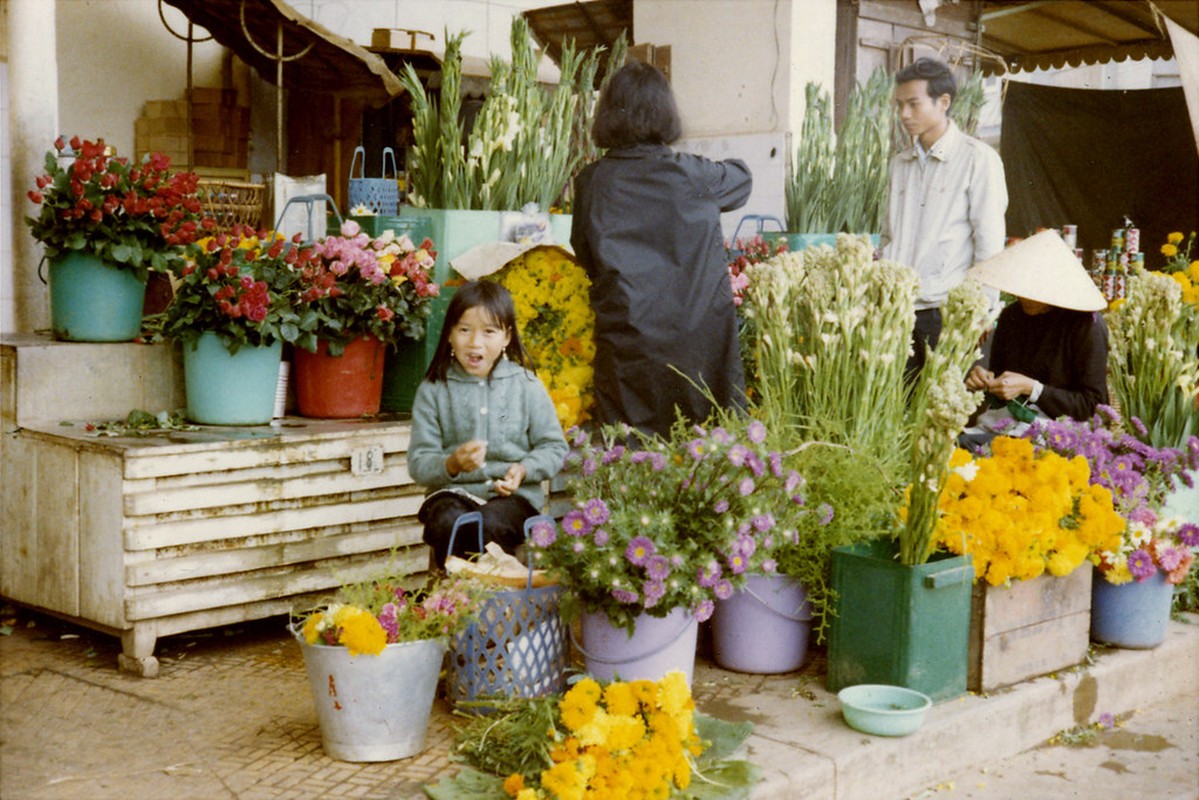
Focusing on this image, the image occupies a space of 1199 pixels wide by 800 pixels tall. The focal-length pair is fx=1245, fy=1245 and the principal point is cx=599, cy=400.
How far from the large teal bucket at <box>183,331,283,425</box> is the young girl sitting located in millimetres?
682

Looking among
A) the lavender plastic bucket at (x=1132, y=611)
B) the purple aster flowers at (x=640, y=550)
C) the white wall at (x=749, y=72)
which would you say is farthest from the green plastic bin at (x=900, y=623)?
the white wall at (x=749, y=72)

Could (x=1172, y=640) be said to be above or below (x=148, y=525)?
below

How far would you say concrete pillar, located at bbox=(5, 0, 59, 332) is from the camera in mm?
4340

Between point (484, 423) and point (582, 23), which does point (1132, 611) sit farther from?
point (582, 23)

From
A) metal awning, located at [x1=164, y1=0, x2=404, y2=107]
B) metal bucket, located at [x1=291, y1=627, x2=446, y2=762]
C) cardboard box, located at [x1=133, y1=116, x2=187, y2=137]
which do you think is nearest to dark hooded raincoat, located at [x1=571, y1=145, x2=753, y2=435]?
metal bucket, located at [x1=291, y1=627, x2=446, y2=762]

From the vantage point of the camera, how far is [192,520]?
355cm

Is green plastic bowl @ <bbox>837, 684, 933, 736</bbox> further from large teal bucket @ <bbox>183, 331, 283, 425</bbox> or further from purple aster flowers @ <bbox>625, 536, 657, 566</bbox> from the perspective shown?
large teal bucket @ <bbox>183, 331, 283, 425</bbox>

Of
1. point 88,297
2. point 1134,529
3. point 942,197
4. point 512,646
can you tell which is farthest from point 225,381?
point 1134,529

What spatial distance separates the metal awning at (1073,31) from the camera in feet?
30.2

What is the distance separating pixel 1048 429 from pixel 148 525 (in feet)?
8.60

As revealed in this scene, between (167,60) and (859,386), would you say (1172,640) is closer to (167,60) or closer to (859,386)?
(859,386)

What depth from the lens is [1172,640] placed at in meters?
4.00

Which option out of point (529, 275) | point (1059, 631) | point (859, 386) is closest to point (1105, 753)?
point (1059, 631)

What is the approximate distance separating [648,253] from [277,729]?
1740mm
